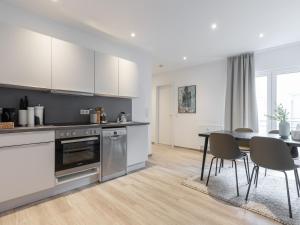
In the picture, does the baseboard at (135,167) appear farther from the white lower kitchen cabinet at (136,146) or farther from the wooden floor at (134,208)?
the wooden floor at (134,208)

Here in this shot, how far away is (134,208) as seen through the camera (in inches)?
81.4

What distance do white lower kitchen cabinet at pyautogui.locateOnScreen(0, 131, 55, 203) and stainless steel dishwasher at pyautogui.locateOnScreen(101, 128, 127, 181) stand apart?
29.9 inches

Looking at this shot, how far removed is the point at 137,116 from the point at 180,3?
8.06 ft

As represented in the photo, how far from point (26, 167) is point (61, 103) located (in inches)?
45.2

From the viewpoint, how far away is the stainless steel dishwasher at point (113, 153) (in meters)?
2.82

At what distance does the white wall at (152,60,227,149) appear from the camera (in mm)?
4809

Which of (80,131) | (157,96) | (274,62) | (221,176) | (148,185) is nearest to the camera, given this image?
(80,131)

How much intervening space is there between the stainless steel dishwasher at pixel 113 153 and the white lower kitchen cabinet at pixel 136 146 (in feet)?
0.40

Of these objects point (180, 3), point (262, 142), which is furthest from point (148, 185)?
point (180, 3)

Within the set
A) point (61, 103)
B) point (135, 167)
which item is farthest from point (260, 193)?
point (61, 103)

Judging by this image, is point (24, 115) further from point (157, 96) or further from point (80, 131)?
point (157, 96)

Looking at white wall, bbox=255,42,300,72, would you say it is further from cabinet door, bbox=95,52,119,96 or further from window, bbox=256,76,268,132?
cabinet door, bbox=95,52,119,96

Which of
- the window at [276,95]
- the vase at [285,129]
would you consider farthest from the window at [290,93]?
the vase at [285,129]

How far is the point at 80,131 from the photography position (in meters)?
2.51
